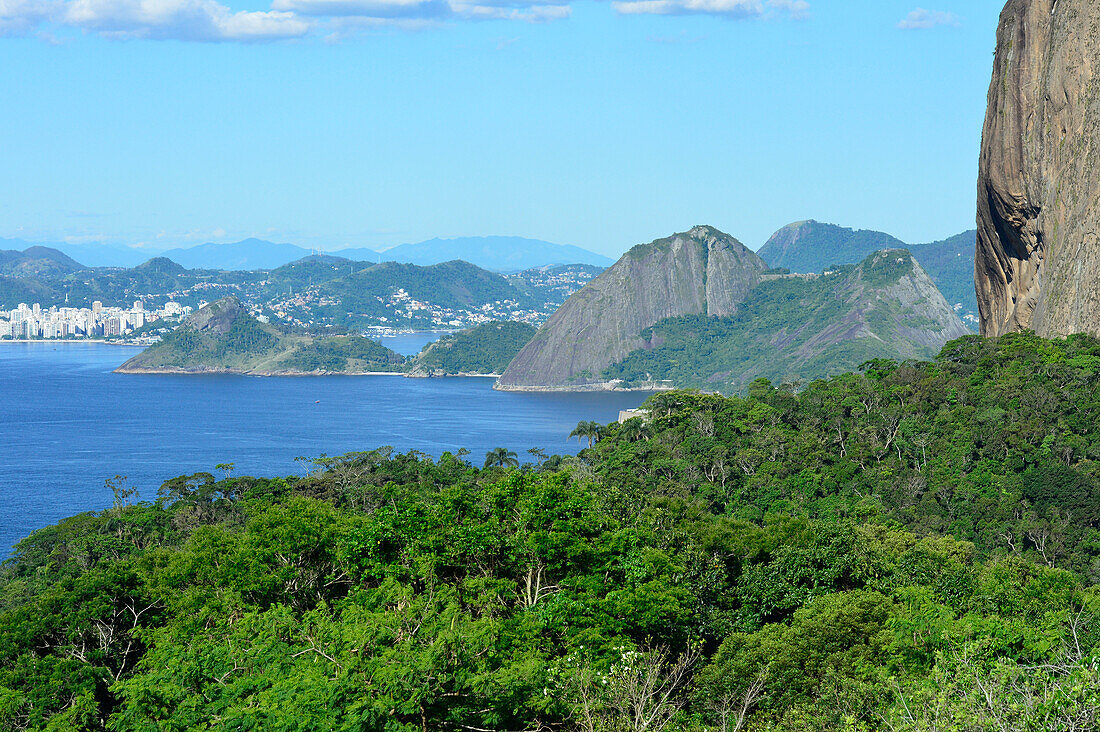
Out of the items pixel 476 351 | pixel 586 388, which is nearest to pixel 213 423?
pixel 586 388

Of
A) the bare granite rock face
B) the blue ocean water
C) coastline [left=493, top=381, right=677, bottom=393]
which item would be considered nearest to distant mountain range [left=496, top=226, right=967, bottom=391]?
coastline [left=493, top=381, right=677, bottom=393]

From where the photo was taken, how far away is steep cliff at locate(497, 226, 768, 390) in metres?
165

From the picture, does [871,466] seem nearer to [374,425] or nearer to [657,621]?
[657,621]

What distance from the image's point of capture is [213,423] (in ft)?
360

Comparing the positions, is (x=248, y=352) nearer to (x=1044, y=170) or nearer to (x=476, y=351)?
(x=476, y=351)

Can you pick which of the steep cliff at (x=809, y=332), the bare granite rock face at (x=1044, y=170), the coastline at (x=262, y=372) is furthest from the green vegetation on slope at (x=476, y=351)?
the bare granite rock face at (x=1044, y=170)

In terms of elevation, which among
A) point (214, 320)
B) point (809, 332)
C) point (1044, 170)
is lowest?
point (214, 320)

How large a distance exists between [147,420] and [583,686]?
10557cm

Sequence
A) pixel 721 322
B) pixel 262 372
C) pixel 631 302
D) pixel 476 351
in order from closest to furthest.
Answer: pixel 476 351 → pixel 631 302 → pixel 262 372 → pixel 721 322

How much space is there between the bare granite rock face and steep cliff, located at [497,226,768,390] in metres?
104

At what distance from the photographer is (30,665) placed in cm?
1733

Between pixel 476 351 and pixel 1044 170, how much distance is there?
13329 cm

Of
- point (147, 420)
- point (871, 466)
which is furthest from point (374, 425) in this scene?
point (871, 466)

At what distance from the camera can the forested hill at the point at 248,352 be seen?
181 metres
